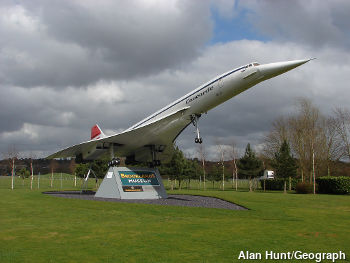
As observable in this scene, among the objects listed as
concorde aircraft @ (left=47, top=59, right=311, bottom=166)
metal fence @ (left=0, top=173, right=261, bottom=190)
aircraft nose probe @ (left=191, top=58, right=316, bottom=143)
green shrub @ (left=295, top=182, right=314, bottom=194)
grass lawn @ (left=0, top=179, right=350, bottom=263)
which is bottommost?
metal fence @ (left=0, top=173, right=261, bottom=190)

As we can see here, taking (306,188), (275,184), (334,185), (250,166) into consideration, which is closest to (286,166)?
(306,188)

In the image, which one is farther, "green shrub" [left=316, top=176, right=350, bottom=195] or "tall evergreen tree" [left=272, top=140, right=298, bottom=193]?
"tall evergreen tree" [left=272, top=140, right=298, bottom=193]

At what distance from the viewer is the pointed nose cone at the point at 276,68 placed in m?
13.0

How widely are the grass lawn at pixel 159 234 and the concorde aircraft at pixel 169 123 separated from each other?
564cm

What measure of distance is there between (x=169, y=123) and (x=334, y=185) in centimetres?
2265

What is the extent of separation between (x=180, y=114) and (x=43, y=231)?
10.6m

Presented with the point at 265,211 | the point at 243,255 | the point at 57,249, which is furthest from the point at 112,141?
the point at 243,255

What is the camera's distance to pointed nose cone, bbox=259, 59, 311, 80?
13047 mm

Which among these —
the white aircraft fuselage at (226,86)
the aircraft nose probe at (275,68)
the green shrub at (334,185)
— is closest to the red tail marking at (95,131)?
the white aircraft fuselage at (226,86)

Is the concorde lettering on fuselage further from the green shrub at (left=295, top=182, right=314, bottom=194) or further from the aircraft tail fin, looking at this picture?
the green shrub at (left=295, top=182, right=314, bottom=194)

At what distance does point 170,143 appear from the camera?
875 inches

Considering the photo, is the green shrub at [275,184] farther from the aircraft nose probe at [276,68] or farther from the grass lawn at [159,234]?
the aircraft nose probe at [276,68]

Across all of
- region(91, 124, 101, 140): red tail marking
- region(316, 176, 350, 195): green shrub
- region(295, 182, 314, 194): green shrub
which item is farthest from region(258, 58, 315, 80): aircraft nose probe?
region(316, 176, 350, 195): green shrub

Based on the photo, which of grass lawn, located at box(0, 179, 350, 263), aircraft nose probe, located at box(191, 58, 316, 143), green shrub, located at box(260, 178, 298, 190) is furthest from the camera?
green shrub, located at box(260, 178, 298, 190)
